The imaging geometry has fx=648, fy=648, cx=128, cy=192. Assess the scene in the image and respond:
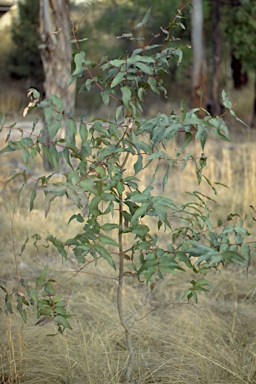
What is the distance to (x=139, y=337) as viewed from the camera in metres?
3.02

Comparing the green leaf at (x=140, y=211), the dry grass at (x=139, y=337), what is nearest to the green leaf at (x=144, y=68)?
the green leaf at (x=140, y=211)

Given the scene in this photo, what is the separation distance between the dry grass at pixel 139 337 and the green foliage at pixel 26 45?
13368 millimetres

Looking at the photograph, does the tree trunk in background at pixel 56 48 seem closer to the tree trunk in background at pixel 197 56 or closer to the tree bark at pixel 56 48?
the tree bark at pixel 56 48

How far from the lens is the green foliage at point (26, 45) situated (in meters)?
17.0

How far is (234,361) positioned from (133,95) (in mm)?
1252

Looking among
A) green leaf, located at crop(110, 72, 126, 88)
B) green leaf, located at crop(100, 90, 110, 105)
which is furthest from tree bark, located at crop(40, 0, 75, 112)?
green leaf, located at crop(110, 72, 126, 88)

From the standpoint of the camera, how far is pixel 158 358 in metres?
2.81

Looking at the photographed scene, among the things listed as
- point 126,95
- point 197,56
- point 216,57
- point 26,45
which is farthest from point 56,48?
point 26,45

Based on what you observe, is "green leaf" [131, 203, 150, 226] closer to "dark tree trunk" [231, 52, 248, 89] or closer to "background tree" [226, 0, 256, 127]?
"background tree" [226, 0, 256, 127]

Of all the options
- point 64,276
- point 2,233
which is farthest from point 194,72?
point 64,276

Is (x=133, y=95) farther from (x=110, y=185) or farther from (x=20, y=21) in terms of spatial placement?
(x=20, y=21)

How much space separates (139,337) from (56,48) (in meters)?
4.93

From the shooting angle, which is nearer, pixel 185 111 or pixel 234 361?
pixel 185 111

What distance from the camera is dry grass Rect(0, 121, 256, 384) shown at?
264 cm
